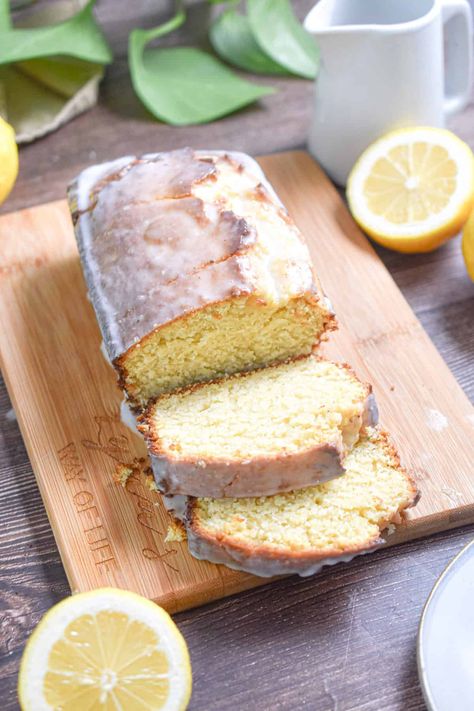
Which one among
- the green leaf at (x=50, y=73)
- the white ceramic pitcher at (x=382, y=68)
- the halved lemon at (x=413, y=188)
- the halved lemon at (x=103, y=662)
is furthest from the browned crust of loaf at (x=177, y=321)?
the green leaf at (x=50, y=73)

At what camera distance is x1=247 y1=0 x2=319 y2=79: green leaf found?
14.3 feet

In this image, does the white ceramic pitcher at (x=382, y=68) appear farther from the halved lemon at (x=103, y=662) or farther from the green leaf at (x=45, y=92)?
the halved lemon at (x=103, y=662)

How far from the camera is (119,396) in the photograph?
3.22m

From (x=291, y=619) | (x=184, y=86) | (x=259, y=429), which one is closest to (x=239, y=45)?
(x=184, y=86)

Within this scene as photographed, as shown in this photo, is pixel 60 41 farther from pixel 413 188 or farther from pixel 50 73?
pixel 413 188

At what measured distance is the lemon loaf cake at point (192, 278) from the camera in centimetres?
297

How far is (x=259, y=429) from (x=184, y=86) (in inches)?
83.7

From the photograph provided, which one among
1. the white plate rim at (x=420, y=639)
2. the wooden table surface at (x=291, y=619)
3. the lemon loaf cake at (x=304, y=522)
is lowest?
the wooden table surface at (x=291, y=619)

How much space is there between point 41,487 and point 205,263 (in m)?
0.93

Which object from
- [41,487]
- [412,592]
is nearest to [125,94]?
[41,487]

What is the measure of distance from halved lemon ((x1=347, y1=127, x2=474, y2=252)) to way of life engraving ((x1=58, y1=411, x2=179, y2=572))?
133cm

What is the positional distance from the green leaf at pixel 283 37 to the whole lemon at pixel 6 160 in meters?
1.43

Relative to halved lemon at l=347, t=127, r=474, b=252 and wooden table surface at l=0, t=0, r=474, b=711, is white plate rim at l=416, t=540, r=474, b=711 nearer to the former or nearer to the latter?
wooden table surface at l=0, t=0, r=474, b=711

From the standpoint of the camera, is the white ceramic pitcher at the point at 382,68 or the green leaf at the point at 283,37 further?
the green leaf at the point at 283,37
